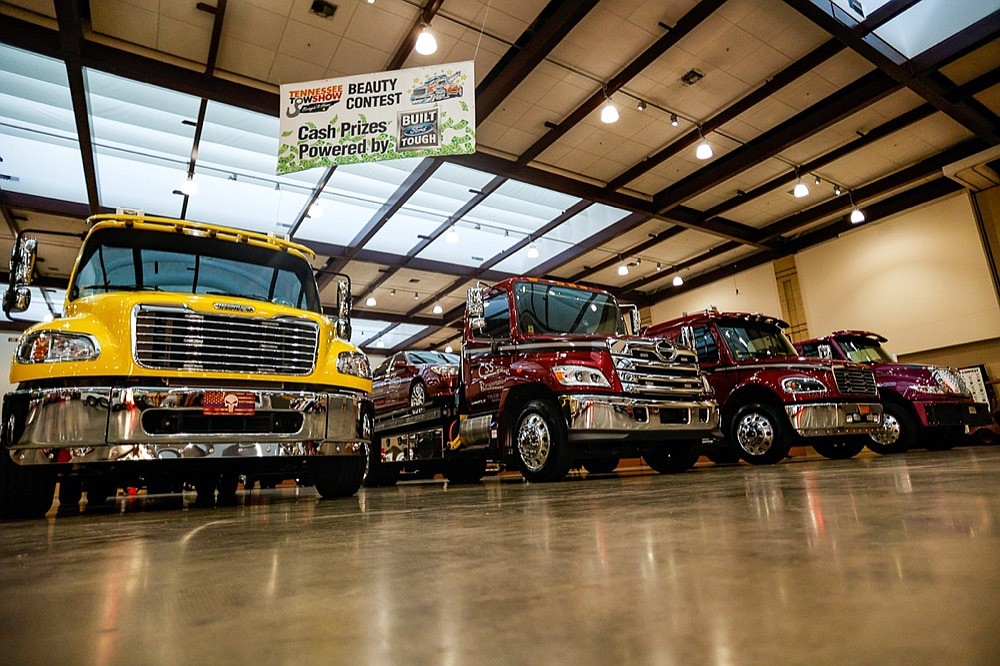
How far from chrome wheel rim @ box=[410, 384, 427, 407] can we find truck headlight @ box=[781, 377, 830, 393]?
4.56 meters

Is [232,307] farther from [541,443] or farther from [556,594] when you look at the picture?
[556,594]

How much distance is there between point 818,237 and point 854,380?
416 inches

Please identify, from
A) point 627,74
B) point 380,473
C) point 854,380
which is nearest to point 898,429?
point 854,380

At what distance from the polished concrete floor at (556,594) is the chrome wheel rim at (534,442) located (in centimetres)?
372

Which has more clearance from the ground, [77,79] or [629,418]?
[77,79]

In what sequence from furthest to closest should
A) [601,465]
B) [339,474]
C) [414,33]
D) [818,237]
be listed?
1. [818,237]
2. [414,33]
3. [601,465]
4. [339,474]

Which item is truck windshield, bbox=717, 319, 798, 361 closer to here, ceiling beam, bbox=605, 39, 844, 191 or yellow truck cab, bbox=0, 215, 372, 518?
ceiling beam, bbox=605, 39, 844, 191

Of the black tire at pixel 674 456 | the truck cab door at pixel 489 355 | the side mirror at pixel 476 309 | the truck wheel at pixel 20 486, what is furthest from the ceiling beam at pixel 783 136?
the truck wheel at pixel 20 486

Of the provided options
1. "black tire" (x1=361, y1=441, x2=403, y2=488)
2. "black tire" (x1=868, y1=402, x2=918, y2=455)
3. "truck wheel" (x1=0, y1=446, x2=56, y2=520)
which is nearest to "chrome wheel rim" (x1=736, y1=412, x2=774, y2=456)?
"black tire" (x1=868, y1=402, x2=918, y2=455)

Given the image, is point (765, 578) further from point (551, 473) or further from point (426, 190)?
point (426, 190)

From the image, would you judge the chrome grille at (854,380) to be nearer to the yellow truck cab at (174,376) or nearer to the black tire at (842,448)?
the black tire at (842,448)

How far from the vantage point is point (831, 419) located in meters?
7.17

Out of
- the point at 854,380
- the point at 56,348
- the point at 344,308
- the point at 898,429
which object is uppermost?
the point at 344,308

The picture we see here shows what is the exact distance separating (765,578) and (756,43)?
1056 cm
